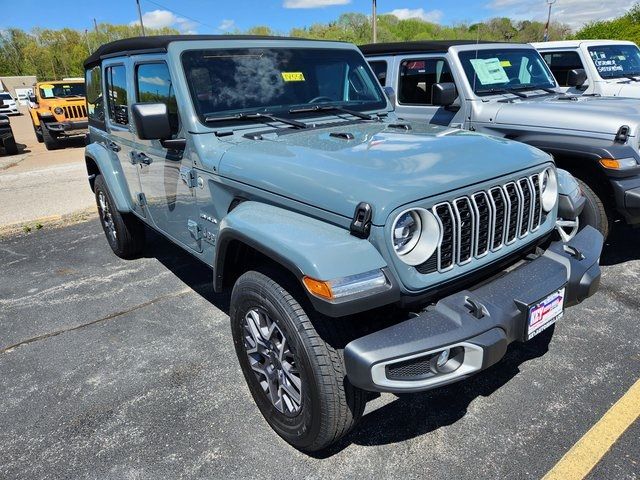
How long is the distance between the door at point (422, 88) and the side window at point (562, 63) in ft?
9.91

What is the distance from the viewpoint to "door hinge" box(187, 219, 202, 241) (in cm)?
321

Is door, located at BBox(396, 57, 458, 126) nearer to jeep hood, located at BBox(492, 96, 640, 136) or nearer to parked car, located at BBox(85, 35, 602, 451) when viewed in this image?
jeep hood, located at BBox(492, 96, 640, 136)

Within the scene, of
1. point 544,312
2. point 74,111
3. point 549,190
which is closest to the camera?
point 544,312

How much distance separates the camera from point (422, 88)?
579 cm

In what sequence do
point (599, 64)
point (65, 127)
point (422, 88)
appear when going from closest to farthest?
point (422, 88) → point (599, 64) → point (65, 127)

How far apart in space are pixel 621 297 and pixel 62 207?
24.2 feet

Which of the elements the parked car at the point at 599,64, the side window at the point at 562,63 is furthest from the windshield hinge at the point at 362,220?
the side window at the point at 562,63

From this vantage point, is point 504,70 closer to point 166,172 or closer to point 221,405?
point 166,172

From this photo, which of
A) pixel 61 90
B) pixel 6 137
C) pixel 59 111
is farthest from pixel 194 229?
pixel 61 90

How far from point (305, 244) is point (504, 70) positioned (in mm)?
4696

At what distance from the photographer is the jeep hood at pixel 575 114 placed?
4.22m

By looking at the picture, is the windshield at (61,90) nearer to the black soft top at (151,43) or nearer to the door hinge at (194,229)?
the black soft top at (151,43)

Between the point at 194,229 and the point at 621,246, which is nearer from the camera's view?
the point at 194,229

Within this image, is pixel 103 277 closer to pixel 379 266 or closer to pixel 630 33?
pixel 379 266
